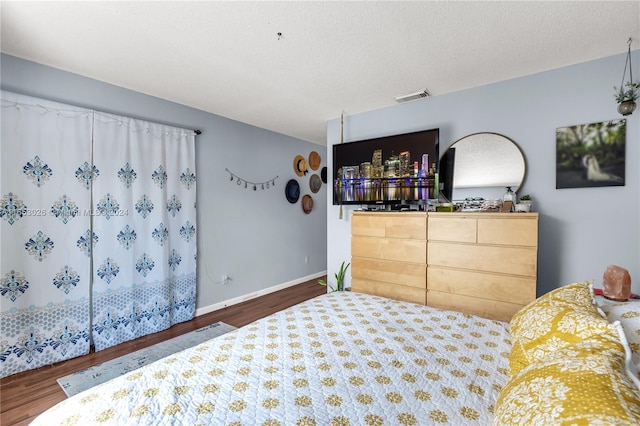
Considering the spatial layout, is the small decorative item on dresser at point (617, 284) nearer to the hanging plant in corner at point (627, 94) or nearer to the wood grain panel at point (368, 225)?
the hanging plant in corner at point (627, 94)

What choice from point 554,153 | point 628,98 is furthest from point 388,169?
point 628,98

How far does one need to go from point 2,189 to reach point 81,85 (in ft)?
3.54

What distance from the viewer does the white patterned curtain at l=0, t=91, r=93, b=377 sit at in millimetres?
2152

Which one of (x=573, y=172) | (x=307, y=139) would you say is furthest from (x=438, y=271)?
(x=307, y=139)

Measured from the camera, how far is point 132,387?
1.10 metres

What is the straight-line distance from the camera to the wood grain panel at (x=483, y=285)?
212 centimetres

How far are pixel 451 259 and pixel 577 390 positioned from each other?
1.74 meters

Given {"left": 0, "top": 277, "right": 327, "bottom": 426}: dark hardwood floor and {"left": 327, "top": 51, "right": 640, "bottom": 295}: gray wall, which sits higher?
{"left": 327, "top": 51, "right": 640, "bottom": 295}: gray wall

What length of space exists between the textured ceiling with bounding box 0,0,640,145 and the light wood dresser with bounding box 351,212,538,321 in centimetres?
124

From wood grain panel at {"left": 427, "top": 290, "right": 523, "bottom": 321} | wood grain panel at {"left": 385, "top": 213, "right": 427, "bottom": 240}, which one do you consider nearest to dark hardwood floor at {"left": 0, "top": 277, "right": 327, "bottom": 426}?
wood grain panel at {"left": 385, "top": 213, "right": 427, "bottom": 240}

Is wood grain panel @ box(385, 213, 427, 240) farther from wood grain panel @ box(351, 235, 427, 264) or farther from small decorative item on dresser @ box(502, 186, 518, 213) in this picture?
small decorative item on dresser @ box(502, 186, 518, 213)

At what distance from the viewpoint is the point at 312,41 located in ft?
6.48

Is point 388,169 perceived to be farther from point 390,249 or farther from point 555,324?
point 555,324

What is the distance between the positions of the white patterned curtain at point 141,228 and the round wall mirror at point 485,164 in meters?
2.90
